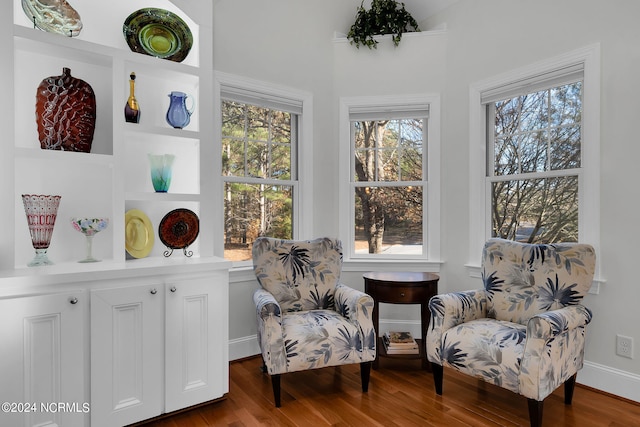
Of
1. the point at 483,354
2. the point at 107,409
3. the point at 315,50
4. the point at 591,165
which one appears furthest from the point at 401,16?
the point at 107,409

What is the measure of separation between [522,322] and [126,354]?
7.50ft

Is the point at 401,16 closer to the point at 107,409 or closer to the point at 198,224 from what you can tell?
the point at 198,224

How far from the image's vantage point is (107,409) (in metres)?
1.88

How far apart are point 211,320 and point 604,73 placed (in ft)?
9.48

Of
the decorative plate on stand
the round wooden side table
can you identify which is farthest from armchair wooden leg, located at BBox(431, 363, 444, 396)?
the decorative plate on stand

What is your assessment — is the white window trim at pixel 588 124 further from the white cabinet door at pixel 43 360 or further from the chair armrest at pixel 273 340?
the white cabinet door at pixel 43 360

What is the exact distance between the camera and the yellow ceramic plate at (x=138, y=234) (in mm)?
2258

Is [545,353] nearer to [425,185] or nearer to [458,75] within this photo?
[425,185]

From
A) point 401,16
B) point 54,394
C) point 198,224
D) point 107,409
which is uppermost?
point 401,16

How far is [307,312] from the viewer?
8.57ft

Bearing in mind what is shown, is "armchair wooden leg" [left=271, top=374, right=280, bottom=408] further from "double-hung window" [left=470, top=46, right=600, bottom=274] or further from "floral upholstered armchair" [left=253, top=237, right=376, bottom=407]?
"double-hung window" [left=470, top=46, right=600, bottom=274]

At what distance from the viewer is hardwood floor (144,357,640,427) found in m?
2.06

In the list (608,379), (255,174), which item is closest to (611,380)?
(608,379)

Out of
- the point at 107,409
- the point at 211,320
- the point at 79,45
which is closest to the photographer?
the point at 107,409
